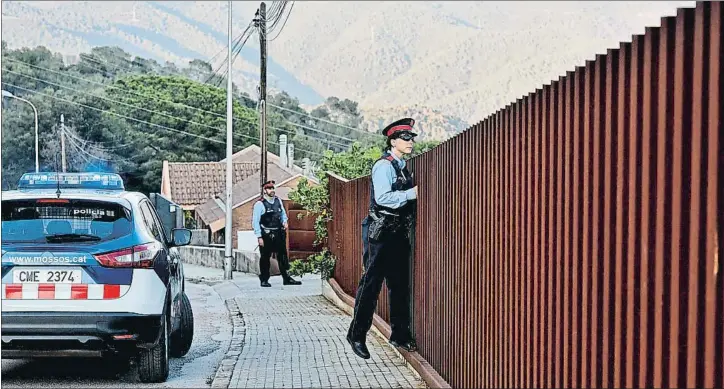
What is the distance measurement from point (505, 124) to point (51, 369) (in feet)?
18.7

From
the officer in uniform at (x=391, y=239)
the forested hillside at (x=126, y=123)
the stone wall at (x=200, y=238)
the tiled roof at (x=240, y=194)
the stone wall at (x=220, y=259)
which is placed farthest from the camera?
the forested hillside at (x=126, y=123)

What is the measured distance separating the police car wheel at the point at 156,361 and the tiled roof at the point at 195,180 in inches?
2827

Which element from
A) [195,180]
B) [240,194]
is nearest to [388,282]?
[240,194]

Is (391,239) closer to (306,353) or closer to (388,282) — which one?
(388,282)

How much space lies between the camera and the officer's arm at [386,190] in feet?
29.9

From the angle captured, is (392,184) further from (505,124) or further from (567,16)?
(567,16)

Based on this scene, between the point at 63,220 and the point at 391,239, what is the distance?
8.57 ft

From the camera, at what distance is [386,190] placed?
9.14 metres

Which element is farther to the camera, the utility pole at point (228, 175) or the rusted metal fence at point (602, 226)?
the utility pole at point (228, 175)

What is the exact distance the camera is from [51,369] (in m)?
10.3

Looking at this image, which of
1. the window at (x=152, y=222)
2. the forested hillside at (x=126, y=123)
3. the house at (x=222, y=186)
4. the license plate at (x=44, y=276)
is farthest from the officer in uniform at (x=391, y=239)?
the forested hillside at (x=126, y=123)

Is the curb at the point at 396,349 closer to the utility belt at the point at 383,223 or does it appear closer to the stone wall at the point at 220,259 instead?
the utility belt at the point at 383,223

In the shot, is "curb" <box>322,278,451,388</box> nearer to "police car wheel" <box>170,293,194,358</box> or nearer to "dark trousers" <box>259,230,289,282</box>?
"police car wheel" <box>170,293,194,358</box>

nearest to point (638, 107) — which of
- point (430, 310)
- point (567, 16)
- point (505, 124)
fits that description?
point (505, 124)
